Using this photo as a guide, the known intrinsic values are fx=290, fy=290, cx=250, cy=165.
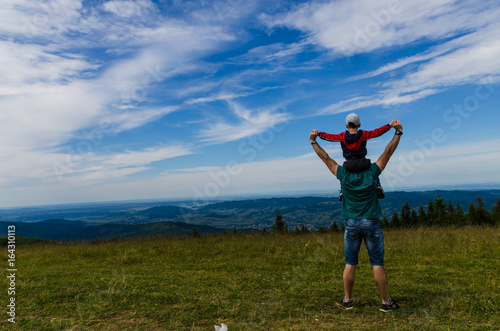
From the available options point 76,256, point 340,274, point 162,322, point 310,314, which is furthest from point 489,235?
point 76,256

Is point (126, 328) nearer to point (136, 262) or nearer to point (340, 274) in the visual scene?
point (340, 274)

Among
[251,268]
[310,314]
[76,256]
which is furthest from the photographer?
[76,256]

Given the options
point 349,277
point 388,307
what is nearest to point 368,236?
point 349,277

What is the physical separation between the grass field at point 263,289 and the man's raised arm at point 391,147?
7.33 feet

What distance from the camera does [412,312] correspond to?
4453 millimetres

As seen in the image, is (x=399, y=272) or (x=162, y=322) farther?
(x=399, y=272)

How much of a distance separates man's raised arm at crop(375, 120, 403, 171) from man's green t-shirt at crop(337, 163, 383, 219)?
10 centimetres

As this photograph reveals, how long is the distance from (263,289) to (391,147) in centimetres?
388

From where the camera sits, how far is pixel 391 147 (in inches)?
170

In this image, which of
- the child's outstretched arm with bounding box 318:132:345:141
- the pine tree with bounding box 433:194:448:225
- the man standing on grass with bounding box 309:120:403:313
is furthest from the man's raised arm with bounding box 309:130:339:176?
the pine tree with bounding box 433:194:448:225

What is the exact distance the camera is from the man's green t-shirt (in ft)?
14.2

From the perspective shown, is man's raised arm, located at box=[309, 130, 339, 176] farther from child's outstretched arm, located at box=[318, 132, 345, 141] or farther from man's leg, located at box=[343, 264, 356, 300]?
man's leg, located at box=[343, 264, 356, 300]

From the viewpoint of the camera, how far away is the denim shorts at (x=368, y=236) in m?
4.32

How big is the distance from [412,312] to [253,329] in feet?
8.21
